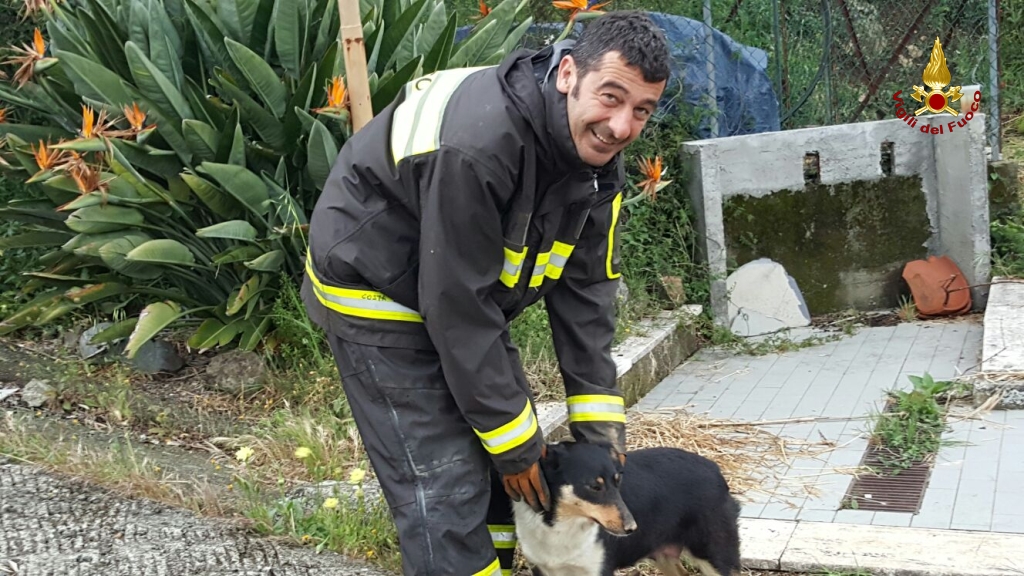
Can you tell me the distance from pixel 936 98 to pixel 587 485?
5646mm

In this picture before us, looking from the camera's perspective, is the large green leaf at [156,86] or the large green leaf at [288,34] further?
the large green leaf at [288,34]

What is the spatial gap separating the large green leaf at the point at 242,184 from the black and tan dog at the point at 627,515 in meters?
2.27

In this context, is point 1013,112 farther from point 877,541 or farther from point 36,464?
point 36,464

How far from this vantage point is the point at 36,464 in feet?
13.2

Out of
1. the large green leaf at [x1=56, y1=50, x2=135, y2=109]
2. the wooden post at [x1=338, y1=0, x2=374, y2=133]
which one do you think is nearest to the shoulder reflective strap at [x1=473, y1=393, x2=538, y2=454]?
the wooden post at [x1=338, y1=0, x2=374, y2=133]

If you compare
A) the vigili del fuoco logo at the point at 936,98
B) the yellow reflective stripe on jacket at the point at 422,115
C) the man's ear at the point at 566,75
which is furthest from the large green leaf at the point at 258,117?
the vigili del fuoco logo at the point at 936,98

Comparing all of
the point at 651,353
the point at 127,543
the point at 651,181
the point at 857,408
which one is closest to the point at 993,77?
the point at 651,181

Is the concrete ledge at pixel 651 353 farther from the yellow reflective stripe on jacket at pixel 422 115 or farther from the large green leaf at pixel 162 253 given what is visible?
the yellow reflective stripe on jacket at pixel 422 115

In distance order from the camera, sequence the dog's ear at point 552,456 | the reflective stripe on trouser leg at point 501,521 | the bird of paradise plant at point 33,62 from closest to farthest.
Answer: the dog's ear at point 552,456, the reflective stripe on trouser leg at point 501,521, the bird of paradise plant at point 33,62

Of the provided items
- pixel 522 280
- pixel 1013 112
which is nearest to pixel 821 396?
pixel 522 280

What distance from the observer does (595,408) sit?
3.29 m

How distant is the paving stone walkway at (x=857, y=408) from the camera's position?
14.0ft

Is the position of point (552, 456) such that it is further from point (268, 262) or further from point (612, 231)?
point (268, 262)

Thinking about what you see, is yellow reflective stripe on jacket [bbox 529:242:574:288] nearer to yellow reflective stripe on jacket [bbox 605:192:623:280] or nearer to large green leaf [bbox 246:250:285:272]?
yellow reflective stripe on jacket [bbox 605:192:623:280]
